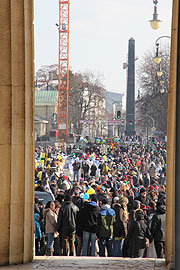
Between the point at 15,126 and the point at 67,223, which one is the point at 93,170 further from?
the point at 15,126

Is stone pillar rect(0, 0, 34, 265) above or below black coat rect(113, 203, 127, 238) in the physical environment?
above

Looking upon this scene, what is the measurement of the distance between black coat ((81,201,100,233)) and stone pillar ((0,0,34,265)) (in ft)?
7.32

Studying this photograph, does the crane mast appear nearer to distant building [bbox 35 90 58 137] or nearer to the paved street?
distant building [bbox 35 90 58 137]

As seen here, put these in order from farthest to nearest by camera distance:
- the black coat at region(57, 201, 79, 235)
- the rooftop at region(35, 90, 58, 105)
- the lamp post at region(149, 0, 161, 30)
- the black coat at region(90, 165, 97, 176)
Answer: the rooftop at region(35, 90, 58, 105), the black coat at region(90, 165, 97, 176), the lamp post at region(149, 0, 161, 30), the black coat at region(57, 201, 79, 235)

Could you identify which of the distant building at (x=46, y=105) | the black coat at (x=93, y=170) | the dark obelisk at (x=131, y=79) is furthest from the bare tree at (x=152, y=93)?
the distant building at (x=46, y=105)

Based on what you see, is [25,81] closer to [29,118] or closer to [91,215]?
[29,118]

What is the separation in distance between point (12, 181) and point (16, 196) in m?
0.21

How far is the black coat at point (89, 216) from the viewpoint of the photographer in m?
9.55

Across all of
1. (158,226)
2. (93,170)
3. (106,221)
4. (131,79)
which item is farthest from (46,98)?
(158,226)

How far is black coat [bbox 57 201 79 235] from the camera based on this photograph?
955 centimetres

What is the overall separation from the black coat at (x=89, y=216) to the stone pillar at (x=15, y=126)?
2.23 metres

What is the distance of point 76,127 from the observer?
294ft

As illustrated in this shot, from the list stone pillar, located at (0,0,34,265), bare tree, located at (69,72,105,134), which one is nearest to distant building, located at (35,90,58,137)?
bare tree, located at (69,72,105,134)

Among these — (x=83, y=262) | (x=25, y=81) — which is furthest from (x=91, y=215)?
(x=25, y=81)
